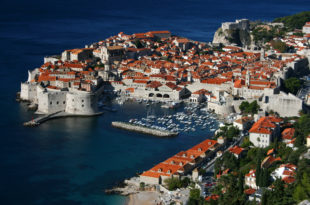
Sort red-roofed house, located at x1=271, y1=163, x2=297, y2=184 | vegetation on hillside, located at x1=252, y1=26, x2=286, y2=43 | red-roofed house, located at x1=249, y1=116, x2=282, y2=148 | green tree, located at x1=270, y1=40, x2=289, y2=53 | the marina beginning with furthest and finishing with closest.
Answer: vegetation on hillside, located at x1=252, y1=26, x2=286, y2=43 < green tree, located at x1=270, y1=40, x2=289, y2=53 < the marina < red-roofed house, located at x1=249, y1=116, x2=282, y2=148 < red-roofed house, located at x1=271, y1=163, x2=297, y2=184

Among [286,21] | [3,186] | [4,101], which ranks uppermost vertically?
[286,21]

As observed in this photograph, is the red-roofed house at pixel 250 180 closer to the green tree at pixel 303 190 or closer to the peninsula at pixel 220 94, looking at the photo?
the peninsula at pixel 220 94

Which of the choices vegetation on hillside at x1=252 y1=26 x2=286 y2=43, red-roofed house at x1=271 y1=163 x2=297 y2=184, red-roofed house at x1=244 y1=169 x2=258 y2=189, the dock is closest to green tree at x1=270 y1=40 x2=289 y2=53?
vegetation on hillside at x1=252 y1=26 x2=286 y2=43

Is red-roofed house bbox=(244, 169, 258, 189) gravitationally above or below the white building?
below

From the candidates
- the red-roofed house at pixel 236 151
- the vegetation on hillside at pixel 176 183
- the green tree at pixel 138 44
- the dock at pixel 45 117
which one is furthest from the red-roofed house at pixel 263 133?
the green tree at pixel 138 44

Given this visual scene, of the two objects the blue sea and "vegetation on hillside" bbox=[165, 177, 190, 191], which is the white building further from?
"vegetation on hillside" bbox=[165, 177, 190, 191]

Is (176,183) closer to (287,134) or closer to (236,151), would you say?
(236,151)

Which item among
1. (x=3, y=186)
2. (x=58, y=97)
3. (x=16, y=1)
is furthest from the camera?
(x=16, y=1)

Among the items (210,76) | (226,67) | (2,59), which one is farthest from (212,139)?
(2,59)

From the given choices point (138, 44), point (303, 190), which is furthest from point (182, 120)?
point (138, 44)

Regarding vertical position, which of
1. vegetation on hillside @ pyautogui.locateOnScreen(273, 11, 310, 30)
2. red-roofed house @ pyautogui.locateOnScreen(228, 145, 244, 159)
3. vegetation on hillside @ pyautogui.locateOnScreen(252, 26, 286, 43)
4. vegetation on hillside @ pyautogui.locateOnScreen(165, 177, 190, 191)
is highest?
vegetation on hillside @ pyautogui.locateOnScreen(273, 11, 310, 30)

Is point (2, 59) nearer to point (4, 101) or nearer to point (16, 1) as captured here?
point (4, 101)
